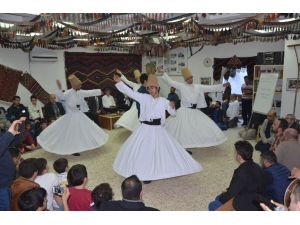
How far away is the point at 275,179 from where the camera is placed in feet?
8.39

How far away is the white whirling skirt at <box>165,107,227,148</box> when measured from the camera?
5051mm

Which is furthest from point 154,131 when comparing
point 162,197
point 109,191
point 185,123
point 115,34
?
point 115,34

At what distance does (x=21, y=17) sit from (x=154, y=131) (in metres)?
3.41

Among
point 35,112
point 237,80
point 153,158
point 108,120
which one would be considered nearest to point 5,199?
point 153,158

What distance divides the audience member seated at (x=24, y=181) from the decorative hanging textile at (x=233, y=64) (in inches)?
273

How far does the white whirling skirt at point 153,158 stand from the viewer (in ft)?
12.2

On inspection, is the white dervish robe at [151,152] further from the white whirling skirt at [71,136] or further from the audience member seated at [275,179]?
the white whirling skirt at [71,136]

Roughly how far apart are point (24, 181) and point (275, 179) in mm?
2088

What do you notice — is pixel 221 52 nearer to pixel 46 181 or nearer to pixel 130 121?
pixel 130 121

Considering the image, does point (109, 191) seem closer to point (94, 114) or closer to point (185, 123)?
point (185, 123)

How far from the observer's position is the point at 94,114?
8484mm

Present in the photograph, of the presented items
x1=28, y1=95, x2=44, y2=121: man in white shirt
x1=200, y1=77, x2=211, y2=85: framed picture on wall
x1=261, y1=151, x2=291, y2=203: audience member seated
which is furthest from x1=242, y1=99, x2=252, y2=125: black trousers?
x1=261, y1=151, x2=291, y2=203: audience member seated

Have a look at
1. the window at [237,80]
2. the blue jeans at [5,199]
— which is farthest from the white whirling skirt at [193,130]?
the window at [237,80]

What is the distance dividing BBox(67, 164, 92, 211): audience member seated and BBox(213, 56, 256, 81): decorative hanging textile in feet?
22.3
